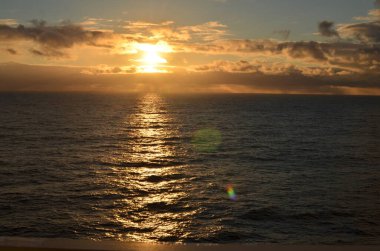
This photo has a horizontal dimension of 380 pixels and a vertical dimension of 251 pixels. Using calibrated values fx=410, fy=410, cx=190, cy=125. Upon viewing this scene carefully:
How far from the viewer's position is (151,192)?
29.8 m

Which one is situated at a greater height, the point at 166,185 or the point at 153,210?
the point at 166,185

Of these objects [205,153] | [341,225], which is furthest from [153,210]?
[205,153]

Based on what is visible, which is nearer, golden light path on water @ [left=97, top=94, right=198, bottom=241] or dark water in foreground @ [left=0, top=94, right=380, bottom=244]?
dark water in foreground @ [left=0, top=94, right=380, bottom=244]

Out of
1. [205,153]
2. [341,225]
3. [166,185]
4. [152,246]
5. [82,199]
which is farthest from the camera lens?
[205,153]

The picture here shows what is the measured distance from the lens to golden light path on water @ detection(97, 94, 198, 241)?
71.2 feet

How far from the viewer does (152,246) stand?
3.79 meters

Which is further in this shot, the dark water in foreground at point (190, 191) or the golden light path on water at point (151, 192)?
the golden light path on water at point (151, 192)

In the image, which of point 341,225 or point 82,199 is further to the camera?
point 82,199

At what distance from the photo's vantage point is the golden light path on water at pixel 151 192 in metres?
21.7

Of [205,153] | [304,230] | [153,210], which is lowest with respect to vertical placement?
[304,230]

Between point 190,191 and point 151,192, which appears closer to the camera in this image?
point 151,192

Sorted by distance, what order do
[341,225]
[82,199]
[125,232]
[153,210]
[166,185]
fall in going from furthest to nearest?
1. [166,185]
2. [82,199]
3. [153,210]
4. [341,225]
5. [125,232]

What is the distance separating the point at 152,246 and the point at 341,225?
21.1m

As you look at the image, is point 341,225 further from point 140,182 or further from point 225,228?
point 140,182
